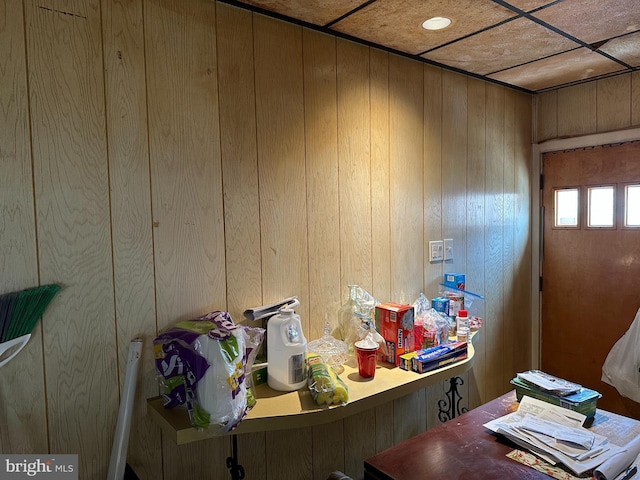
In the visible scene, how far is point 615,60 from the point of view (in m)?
2.32

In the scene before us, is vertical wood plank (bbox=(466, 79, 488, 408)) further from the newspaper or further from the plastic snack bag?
the plastic snack bag

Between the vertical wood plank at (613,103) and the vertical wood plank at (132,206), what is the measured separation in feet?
8.73

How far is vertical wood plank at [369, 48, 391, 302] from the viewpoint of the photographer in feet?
6.68

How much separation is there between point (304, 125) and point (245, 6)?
1.61 feet

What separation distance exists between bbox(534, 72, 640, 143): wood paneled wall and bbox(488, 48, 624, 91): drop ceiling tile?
0.10 m

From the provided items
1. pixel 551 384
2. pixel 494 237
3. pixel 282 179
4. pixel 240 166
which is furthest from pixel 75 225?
pixel 494 237

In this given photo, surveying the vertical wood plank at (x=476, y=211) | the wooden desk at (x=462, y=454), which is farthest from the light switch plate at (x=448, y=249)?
the wooden desk at (x=462, y=454)

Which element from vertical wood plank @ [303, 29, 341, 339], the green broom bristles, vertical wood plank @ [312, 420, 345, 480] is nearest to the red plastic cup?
vertical wood plank @ [303, 29, 341, 339]

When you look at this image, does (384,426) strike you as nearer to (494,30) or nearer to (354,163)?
(354,163)

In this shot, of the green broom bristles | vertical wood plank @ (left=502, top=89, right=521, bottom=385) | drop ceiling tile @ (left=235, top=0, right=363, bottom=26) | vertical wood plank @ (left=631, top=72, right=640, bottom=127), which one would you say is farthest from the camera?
vertical wood plank @ (left=502, top=89, right=521, bottom=385)

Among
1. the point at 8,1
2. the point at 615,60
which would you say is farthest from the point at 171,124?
the point at 615,60

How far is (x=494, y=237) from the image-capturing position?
8.88 ft

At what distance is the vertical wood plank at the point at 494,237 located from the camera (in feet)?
8.70

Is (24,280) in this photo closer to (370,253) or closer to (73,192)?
(73,192)
